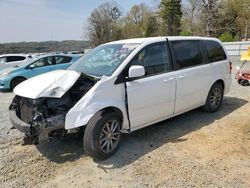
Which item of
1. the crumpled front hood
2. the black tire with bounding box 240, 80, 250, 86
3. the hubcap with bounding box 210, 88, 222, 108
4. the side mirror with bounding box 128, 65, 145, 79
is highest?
the side mirror with bounding box 128, 65, 145, 79

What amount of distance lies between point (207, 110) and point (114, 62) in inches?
112

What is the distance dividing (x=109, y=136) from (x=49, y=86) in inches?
45.5

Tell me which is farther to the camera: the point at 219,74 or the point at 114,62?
the point at 219,74

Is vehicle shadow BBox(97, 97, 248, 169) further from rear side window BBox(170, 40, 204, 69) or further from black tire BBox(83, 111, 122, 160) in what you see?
rear side window BBox(170, 40, 204, 69)

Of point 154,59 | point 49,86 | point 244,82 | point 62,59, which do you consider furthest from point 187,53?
point 62,59

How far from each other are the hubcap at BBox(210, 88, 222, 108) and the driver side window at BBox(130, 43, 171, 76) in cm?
179

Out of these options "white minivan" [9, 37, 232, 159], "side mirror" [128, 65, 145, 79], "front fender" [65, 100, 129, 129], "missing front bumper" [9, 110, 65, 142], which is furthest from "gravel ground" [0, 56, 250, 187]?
"side mirror" [128, 65, 145, 79]

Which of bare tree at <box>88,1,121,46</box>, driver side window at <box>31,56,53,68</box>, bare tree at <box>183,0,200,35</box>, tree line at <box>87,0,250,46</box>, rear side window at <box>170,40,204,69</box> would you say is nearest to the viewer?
rear side window at <box>170,40,204,69</box>

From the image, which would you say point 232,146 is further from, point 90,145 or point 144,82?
point 90,145

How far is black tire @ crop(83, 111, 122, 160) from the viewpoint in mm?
3848

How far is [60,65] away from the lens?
457 inches

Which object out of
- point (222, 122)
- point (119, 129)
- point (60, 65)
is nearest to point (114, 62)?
point (119, 129)

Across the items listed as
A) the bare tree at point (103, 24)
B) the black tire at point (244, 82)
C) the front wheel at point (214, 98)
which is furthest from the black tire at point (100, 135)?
the bare tree at point (103, 24)

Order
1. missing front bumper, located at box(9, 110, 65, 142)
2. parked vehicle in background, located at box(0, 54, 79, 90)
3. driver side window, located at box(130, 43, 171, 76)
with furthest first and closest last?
parked vehicle in background, located at box(0, 54, 79, 90)
driver side window, located at box(130, 43, 171, 76)
missing front bumper, located at box(9, 110, 65, 142)
